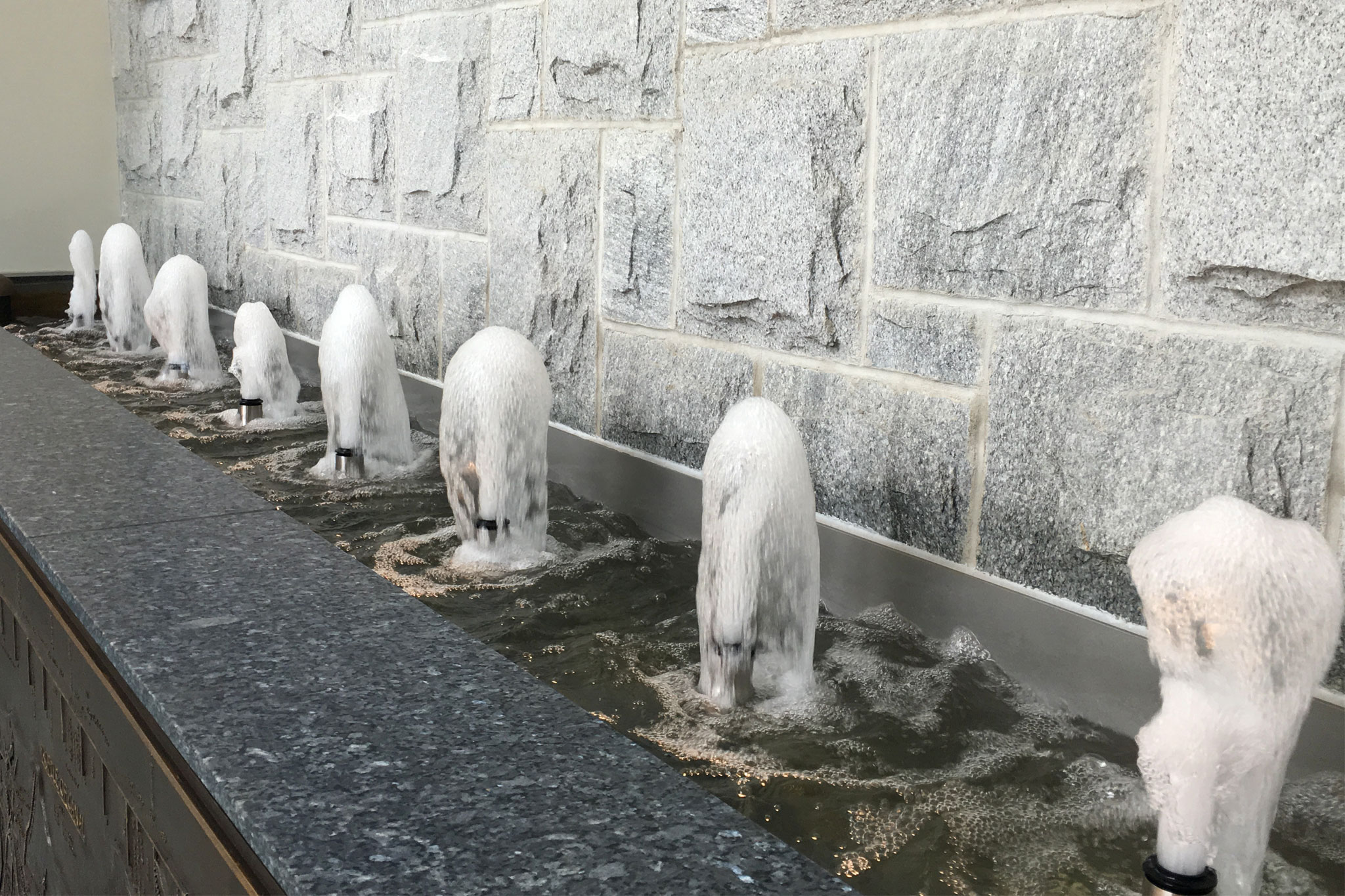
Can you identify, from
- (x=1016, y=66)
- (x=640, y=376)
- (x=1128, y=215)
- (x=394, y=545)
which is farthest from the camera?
(x=640, y=376)

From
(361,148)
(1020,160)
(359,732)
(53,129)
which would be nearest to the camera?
(359,732)

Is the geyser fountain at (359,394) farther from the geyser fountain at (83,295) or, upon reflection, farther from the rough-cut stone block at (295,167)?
the geyser fountain at (83,295)

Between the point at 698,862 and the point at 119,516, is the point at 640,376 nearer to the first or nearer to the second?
the point at 119,516

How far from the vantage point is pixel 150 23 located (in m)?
7.10

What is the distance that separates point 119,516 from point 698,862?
137 centimetres

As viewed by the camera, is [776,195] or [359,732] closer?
[359,732]

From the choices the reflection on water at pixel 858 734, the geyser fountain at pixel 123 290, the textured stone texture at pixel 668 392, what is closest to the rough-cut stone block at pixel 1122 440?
the reflection on water at pixel 858 734

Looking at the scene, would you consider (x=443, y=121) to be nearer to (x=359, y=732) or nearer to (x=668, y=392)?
(x=668, y=392)

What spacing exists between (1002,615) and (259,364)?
2.92 m

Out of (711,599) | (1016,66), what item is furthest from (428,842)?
(1016,66)

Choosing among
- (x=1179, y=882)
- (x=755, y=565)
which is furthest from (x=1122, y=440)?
(x=1179, y=882)

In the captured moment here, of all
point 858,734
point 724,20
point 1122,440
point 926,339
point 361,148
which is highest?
point 724,20

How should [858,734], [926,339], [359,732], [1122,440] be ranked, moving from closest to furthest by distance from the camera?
[359,732], [858,734], [1122,440], [926,339]

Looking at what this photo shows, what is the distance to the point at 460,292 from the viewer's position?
424 centimetres
